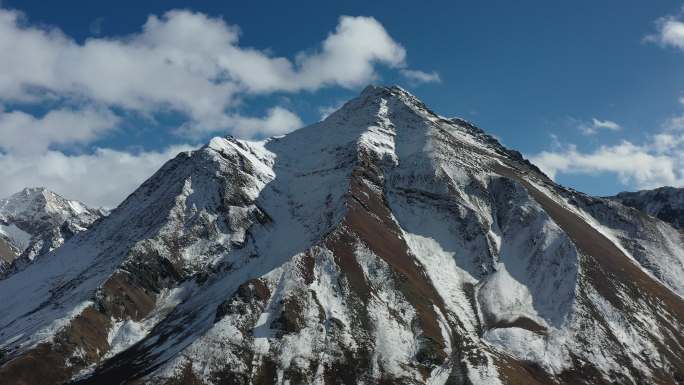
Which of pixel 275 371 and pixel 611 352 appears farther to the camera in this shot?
pixel 611 352

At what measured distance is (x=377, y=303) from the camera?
15150 centimetres

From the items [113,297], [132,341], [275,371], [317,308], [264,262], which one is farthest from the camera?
[264,262]

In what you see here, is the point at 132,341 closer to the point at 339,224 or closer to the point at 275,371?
the point at 275,371

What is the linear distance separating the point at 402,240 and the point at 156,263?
7036 cm

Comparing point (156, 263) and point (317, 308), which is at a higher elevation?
point (156, 263)

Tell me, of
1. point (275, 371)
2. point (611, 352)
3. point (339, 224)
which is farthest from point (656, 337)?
point (275, 371)

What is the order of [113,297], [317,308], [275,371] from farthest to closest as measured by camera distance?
[113,297] < [317,308] < [275,371]

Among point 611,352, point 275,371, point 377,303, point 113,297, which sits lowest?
point 611,352

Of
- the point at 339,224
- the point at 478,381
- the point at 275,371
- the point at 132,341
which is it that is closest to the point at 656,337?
the point at 478,381

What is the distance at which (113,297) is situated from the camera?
543ft

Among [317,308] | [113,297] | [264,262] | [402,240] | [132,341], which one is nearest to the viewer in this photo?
[317,308]

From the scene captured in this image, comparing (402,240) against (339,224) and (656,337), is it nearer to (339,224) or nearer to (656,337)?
(339,224)

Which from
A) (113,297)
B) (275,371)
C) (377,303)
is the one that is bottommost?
(275,371)

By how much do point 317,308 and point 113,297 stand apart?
185 ft
